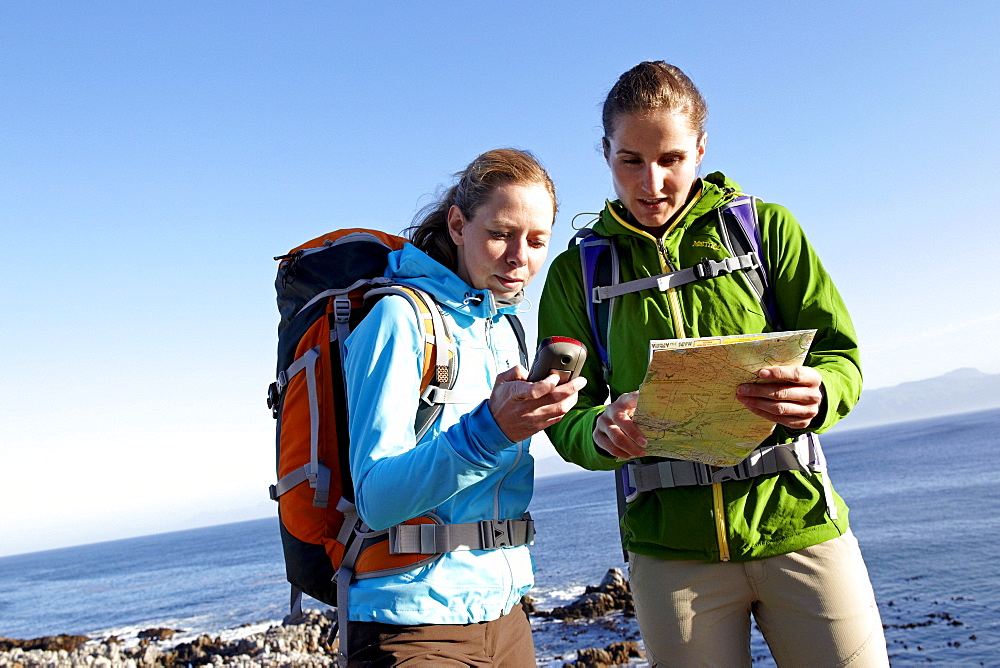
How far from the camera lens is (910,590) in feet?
74.5

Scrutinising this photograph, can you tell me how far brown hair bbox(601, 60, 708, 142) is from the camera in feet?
9.71

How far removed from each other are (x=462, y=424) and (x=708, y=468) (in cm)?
114

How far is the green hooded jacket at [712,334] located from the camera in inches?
107

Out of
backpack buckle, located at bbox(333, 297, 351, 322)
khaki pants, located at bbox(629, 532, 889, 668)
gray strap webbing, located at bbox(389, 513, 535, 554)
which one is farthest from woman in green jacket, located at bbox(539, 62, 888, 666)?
backpack buckle, located at bbox(333, 297, 351, 322)

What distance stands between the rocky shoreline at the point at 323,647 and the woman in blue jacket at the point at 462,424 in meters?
13.4

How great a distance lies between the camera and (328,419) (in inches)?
112

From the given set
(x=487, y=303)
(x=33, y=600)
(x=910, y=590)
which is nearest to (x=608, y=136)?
(x=487, y=303)

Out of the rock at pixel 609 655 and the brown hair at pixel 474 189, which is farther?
the rock at pixel 609 655

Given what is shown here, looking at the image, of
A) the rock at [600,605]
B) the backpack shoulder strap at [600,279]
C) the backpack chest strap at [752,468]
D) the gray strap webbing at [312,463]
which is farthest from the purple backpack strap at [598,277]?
the rock at [600,605]

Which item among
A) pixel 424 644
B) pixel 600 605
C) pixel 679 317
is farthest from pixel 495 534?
pixel 600 605

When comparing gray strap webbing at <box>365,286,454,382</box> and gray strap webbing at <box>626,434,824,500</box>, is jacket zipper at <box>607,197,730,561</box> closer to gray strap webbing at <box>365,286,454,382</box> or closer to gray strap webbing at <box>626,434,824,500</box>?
gray strap webbing at <box>626,434,824,500</box>

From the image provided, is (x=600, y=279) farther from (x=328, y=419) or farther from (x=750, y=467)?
(x=328, y=419)

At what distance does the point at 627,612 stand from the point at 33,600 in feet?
278

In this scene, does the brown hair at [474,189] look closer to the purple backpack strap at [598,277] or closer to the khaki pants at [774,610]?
the purple backpack strap at [598,277]
